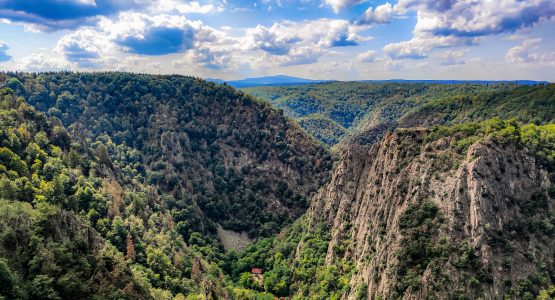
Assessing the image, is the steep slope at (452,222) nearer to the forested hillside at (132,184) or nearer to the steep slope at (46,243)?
the forested hillside at (132,184)

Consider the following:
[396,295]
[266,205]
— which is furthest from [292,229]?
[396,295]

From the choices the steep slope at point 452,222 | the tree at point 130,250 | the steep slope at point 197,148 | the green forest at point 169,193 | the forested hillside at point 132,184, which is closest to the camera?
the forested hillside at point 132,184

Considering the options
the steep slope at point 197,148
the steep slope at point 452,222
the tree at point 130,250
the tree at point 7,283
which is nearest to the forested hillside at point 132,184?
the tree at point 7,283

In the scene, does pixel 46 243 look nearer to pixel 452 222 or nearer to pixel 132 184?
pixel 452 222

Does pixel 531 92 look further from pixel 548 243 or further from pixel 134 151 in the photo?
pixel 134 151

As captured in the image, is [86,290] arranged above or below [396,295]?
above

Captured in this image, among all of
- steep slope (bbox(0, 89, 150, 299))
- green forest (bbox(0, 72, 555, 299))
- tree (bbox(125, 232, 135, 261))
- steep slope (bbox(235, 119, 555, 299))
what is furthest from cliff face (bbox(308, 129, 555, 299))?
tree (bbox(125, 232, 135, 261))
